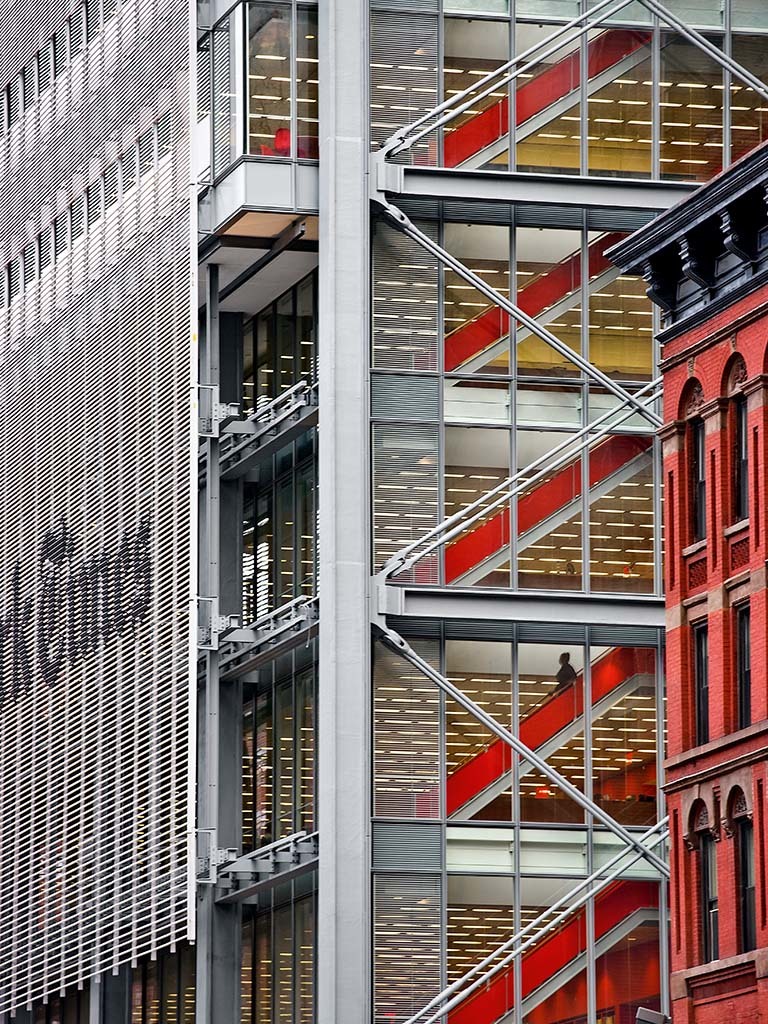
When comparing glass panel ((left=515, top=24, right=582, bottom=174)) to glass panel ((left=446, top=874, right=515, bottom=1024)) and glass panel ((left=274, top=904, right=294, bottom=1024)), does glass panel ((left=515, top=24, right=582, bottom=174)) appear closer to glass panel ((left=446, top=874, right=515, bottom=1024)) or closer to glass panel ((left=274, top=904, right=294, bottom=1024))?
glass panel ((left=446, top=874, right=515, bottom=1024))

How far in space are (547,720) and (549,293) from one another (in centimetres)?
848

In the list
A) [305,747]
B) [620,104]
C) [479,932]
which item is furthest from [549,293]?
[479,932]

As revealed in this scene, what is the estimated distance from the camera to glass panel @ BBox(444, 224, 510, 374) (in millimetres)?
57781

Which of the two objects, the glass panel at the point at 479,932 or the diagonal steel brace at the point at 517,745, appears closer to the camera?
the glass panel at the point at 479,932

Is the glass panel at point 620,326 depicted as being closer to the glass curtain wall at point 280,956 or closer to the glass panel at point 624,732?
the glass panel at point 624,732

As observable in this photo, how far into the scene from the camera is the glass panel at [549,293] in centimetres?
5828

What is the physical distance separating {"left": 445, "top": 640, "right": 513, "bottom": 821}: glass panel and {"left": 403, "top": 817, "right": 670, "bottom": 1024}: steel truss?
1.97 meters

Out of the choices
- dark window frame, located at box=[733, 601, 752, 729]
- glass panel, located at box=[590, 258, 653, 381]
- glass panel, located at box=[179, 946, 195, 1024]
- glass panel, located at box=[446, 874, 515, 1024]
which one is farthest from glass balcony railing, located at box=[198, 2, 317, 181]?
glass panel, located at box=[179, 946, 195, 1024]

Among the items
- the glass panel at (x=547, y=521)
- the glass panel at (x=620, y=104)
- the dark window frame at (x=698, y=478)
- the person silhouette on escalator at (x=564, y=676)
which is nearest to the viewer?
the dark window frame at (x=698, y=478)

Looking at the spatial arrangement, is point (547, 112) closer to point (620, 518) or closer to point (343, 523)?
point (620, 518)

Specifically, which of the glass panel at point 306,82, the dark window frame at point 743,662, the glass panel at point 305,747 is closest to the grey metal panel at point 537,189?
the glass panel at point 306,82

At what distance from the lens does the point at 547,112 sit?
59.4 metres

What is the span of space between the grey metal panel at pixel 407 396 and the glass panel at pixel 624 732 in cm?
571

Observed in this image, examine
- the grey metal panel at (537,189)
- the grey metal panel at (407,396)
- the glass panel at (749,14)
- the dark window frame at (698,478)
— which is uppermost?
the glass panel at (749,14)
